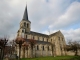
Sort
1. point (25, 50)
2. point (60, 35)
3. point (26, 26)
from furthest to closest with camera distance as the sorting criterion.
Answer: point (60, 35) < point (26, 26) < point (25, 50)

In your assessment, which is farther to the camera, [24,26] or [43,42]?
[43,42]

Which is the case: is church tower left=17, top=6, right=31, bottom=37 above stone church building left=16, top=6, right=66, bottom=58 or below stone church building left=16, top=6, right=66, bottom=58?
above

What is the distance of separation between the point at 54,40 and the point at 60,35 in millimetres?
5034

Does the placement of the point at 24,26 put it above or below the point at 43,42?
above

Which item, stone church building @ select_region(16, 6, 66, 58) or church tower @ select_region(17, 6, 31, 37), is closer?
stone church building @ select_region(16, 6, 66, 58)

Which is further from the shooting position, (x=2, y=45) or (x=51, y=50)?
(x=51, y=50)

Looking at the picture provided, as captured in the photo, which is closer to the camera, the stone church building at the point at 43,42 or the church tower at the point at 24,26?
the stone church building at the point at 43,42

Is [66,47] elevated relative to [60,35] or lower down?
lower down

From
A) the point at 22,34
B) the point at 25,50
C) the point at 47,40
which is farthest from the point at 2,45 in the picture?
the point at 47,40

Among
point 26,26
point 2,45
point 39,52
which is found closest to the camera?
point 2,45

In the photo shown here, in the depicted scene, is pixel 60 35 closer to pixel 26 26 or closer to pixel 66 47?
pixel 66 47

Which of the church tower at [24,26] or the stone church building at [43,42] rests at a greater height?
the church tower at [24,26]

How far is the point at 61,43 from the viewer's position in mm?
57531

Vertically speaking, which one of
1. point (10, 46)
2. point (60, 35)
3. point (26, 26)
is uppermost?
point (26, 26)
